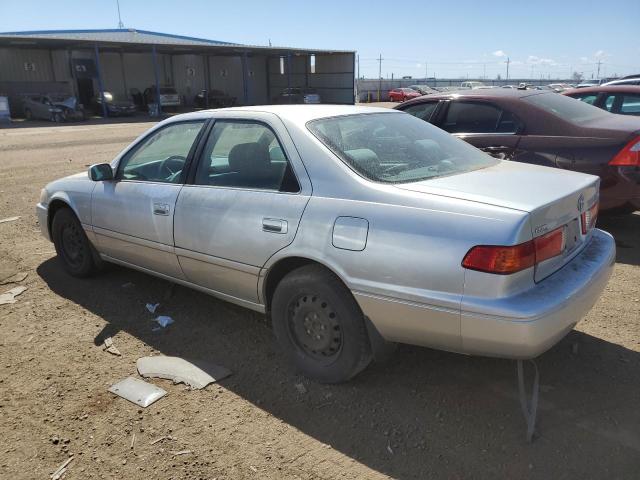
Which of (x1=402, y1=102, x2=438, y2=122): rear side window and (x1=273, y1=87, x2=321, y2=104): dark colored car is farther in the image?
(x1=273, y1=87, x2=321, y2=104): dark colored car

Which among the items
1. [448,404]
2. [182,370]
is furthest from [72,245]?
[448,404]

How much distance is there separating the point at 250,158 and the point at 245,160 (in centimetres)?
4

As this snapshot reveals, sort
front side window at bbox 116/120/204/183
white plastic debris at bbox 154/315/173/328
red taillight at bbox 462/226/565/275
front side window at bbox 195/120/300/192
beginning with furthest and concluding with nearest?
white plastic debris at bbox 154/315/173/328, front side window at bbox 116/120/204/183, front side window at bbox 195/120/300/192, red taillight at bbox 462/226/565/275

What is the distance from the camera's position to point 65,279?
16.4 ft

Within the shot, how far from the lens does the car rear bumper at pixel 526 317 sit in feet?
8.00

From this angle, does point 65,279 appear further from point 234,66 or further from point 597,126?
point 234,66

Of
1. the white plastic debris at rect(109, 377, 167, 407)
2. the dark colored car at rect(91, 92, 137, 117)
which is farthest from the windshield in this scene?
the dark colored car at rect(91, 92, 137, 117)

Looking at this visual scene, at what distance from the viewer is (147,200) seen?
398 cm

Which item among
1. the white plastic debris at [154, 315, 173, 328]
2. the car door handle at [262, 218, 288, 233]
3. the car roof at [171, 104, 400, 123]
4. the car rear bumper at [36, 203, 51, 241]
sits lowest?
the white plastic debris at [154, 315, 173, 328]

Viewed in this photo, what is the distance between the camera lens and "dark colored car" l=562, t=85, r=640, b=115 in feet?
26.1

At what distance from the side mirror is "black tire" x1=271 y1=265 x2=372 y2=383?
1.98 meters

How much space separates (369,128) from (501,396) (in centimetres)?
181

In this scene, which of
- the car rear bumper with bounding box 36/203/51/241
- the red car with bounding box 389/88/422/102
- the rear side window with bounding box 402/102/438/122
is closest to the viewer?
the car rear bumper with bounding box 36/203/51/241

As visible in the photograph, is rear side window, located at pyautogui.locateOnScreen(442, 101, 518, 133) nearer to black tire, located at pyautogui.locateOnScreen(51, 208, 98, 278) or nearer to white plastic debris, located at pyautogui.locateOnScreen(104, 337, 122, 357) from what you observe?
black tire, located at pyautogui.locateOnScreen(51, 208, 98, 278)
